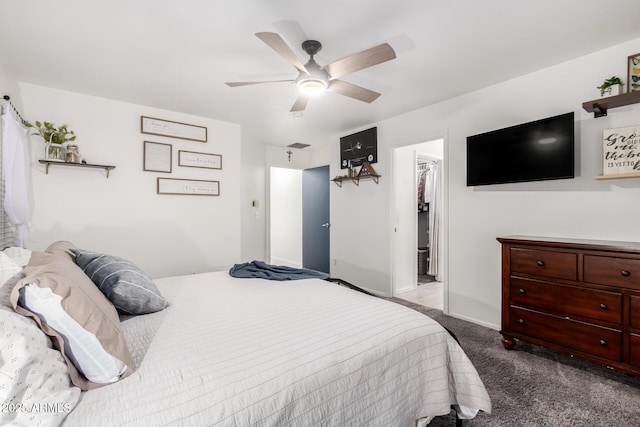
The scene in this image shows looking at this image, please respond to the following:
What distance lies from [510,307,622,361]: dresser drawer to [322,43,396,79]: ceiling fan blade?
7.47ft

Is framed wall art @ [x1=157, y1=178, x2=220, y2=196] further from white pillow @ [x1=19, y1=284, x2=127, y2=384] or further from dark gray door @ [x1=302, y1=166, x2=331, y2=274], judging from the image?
white pillow @ [x1=19, y1=284, x2=127, y2=384]

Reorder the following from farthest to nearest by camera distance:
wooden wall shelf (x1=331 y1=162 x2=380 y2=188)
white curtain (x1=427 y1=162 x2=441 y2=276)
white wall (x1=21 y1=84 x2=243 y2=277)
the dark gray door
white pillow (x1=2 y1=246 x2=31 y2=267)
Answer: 1. the dark gray door
2. white curtain (x1=427 y1=162 x2=441 y2=276)
3. wooden wall shelf (x1=331 y1=162 x2=380 y2=188)
4. white wall (x1=21 y1=84 x2=243 y2=277)
5. white pillow (x1=2 y1=246 x2=31 y2=267)

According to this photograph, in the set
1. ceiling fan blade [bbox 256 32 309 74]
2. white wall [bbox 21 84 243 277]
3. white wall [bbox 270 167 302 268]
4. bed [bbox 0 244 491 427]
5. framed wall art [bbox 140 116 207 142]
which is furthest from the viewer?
white wall [bbox 270 167 302 268]

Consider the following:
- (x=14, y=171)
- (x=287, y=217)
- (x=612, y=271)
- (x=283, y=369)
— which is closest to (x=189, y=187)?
(x=14, y=171)

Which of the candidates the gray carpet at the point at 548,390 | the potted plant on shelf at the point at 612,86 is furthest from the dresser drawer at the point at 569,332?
the potted plant on shelf at the point at 612,86

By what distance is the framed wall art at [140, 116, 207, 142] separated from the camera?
3.65 m

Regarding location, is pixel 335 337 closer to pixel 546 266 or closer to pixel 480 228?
pixel 546 266

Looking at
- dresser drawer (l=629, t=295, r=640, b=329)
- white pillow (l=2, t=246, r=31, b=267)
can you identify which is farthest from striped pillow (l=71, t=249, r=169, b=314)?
dresser drawer (l=629, t=295, r=640, b=329)

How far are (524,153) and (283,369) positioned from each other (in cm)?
281

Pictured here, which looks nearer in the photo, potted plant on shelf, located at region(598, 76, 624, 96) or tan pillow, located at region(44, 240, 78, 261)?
tan pillow, located at region(44, 240, 78, 261)

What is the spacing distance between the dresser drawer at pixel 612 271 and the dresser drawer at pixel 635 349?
33 cm

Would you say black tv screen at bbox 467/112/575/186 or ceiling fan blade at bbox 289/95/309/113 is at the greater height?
ceiling fan blade at bbox 289/95/309/113

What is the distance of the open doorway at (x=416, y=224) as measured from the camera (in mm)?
4168

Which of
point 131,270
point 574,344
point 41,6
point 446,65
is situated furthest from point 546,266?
point 41,6
